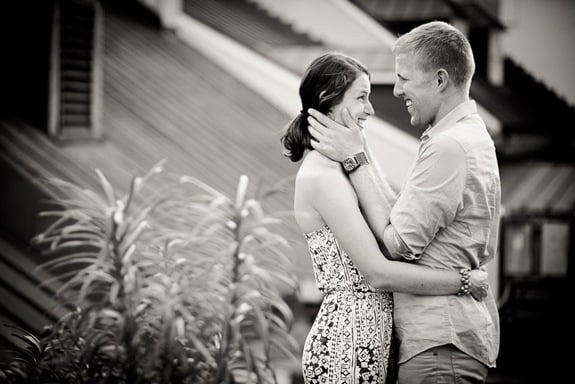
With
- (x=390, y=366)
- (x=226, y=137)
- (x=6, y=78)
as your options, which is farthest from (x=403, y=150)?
(x=390, y=366)

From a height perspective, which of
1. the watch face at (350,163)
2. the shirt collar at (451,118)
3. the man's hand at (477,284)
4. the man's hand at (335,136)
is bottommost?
the man's hand at (477,284)

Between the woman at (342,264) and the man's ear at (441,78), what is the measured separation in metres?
0.24

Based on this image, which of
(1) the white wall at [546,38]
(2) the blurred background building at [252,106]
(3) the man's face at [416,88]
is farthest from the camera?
(1) the white wall at [546,38]

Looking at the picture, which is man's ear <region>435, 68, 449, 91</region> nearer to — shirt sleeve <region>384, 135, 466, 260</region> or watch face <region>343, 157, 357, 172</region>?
shirt sleeve <region>384, 135, 466, 260</region>

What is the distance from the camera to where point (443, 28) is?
6.52 feet

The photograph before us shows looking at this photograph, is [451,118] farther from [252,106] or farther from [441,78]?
[252,106]

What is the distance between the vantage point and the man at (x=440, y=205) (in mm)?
1923

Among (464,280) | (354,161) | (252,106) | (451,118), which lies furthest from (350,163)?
(252,106)

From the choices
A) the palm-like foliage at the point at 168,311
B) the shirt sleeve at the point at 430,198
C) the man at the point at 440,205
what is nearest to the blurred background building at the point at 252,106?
the palm-like foliage at the point at 168,311

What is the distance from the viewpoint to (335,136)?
2.12 meters

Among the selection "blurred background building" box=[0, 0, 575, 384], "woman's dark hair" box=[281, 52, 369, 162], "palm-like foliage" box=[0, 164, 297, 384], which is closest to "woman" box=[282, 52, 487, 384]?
"woman's dark hair" box=[281, 52, 369, 162]

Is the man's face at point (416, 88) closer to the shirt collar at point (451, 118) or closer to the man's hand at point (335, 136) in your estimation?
the shirt collar at point (451, 118)

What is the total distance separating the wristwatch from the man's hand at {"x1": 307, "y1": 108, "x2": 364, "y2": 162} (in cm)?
1

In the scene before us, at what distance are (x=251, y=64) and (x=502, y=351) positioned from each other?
108 inches
